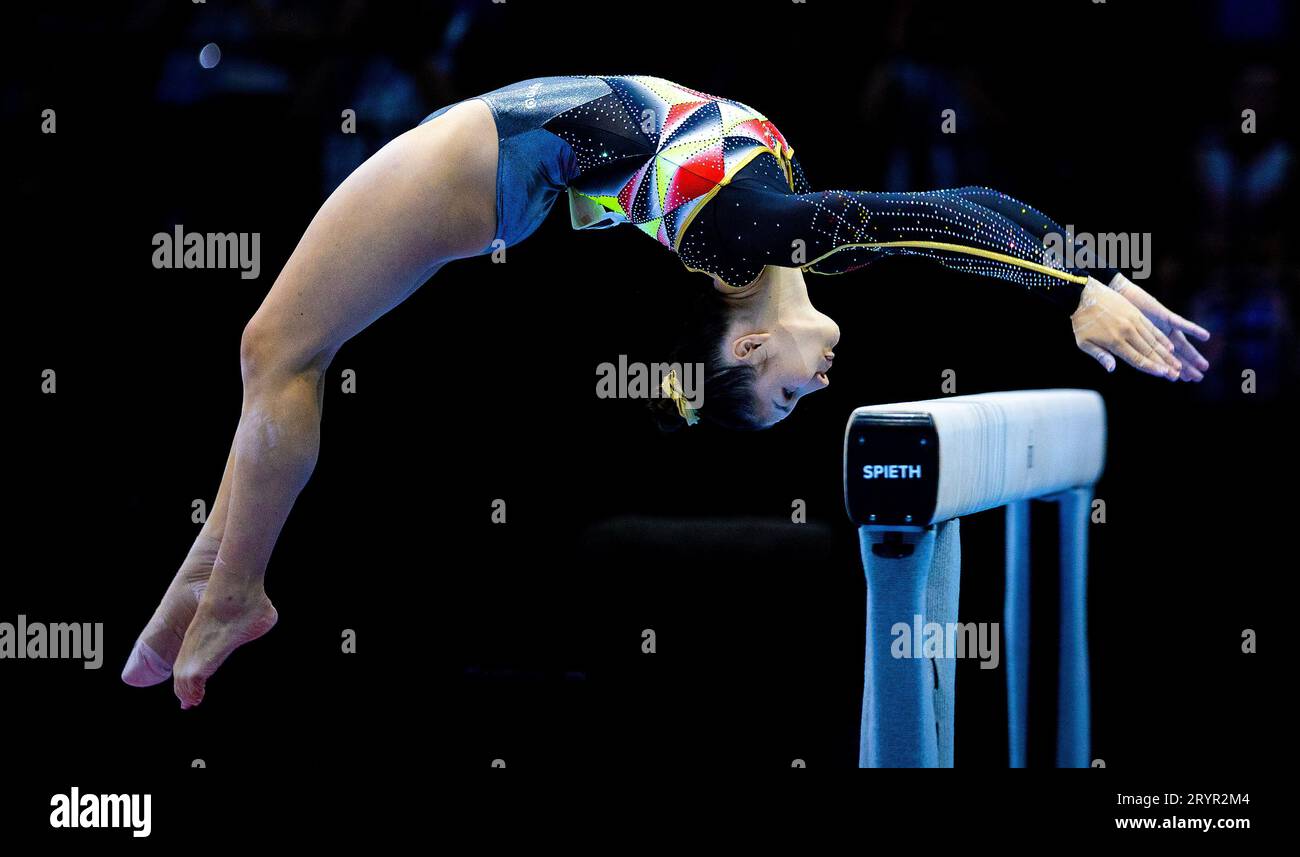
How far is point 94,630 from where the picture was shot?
3.88 m

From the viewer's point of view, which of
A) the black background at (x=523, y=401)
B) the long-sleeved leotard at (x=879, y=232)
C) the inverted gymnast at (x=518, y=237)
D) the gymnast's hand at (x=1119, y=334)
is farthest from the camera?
the black background at (x=523, y=401)

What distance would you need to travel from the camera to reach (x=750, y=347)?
2.74 m

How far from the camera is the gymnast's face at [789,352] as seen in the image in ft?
8.82

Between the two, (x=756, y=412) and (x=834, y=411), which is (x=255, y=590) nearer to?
(x=756, y=412)

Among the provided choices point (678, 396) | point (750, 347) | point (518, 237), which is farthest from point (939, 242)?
point (518, 237)

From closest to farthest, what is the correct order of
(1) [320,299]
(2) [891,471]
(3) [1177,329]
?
(2) [891,471], (3) [1177,329], (1) [320,299]

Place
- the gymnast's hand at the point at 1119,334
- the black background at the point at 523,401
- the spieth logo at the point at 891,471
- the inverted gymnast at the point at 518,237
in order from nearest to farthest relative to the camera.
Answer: the spieth logo at the point at 891,471, the gymnast's hand at the point at 1119,334, the inverted gymnast at the point at 518,237, the black background at the point at 523,401

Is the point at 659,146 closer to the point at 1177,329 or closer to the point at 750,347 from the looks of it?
the point at 750,347

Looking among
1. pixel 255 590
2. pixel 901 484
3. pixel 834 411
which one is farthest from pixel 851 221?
pixel 834 411

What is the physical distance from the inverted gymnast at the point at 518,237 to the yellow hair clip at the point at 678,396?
50 millimetres

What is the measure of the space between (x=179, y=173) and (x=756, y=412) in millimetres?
2018

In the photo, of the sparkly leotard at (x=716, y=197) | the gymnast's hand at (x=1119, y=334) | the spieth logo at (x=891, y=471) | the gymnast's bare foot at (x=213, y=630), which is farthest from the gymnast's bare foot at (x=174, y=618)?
the gymnast's hand at (x=1119, y=334)

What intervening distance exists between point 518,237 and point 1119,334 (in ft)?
3.94

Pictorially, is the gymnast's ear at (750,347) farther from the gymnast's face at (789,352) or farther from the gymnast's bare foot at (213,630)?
the gymnast's bare foot at (213,630)
